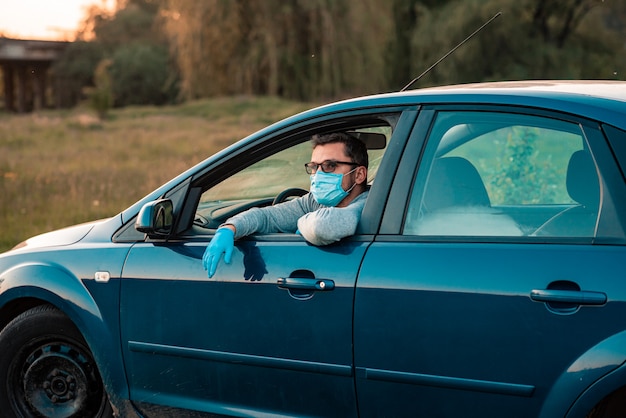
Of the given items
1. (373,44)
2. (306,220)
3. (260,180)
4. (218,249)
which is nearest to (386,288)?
(306,220)

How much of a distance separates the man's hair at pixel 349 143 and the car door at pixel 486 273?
517mm

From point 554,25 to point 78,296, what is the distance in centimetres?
3360

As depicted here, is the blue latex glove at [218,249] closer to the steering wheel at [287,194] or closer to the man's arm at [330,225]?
the man's arm at [330,225]

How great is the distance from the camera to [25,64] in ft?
247

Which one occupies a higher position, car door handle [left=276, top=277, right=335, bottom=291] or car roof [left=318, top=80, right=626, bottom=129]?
car roof [left=318, top=80, right=626, bottom=129]

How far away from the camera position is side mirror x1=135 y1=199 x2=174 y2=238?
12.0 feet

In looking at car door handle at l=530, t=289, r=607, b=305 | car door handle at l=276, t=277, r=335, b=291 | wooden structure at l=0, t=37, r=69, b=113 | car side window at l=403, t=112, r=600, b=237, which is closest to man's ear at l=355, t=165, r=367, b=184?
car side window at l=403, t=112, r=600, b=237

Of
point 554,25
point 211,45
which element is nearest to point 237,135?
point 211,45

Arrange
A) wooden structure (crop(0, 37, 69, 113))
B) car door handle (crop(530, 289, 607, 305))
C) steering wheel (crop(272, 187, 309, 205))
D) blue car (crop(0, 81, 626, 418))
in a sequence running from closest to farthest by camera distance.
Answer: car door handle (crop(530, 289, 607, 305)) → blue car (crop(0, 81, 626, 418)) → steering wheel (crop(272, 187, 309, 205)) → wooden structure (crop(0, 37, 69, 113))

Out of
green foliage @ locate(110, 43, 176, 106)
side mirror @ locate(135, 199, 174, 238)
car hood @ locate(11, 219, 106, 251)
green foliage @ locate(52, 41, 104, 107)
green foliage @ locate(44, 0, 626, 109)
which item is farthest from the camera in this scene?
green foliage @ locate(52, 41, 104, 107)

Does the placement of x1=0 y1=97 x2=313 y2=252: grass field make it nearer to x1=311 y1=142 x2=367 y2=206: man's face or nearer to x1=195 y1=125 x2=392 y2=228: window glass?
x1=195 y1=125 x2=392 y2=228: window glass

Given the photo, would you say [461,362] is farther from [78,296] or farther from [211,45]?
[211,45]

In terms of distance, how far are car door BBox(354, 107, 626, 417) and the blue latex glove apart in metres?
0.56

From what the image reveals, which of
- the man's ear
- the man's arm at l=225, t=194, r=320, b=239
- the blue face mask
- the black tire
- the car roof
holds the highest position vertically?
the car roof
